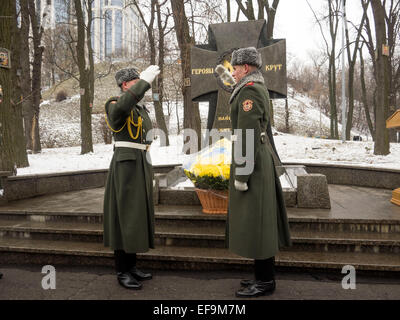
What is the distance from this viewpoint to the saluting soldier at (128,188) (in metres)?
3.25

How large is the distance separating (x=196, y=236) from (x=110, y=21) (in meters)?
37.6

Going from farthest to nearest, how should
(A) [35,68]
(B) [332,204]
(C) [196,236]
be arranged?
(A) [35,68] < (B) [332,204] < (C) [196,236]

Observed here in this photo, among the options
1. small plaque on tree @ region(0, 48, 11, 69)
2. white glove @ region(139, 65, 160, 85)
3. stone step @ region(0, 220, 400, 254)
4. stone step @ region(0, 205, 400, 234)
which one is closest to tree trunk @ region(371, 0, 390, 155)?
stone step @ region(0, 205, 400, 234)

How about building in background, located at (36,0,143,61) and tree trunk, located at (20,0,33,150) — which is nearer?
tree trunk, located at (20,0,33,150)

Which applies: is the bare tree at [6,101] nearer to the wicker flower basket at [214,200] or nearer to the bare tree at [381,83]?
the wicker flower basket at [214,200]

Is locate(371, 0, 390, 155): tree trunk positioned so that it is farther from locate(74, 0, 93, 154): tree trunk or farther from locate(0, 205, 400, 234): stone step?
locate(74, 0, 93, 154): tree trunk

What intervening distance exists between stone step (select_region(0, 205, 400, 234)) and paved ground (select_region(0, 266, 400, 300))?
0.82 meters

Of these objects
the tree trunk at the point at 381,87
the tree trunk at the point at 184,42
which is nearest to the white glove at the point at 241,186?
the tree trunk at the point at 184,42

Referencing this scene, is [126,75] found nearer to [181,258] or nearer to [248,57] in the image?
[248,57]

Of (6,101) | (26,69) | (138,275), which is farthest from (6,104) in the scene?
(26,69)

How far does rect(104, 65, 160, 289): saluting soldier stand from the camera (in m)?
3.25

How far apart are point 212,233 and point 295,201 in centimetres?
152

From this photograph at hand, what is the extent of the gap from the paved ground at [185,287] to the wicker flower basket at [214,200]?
1055 mm

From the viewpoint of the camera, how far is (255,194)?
302 cm
